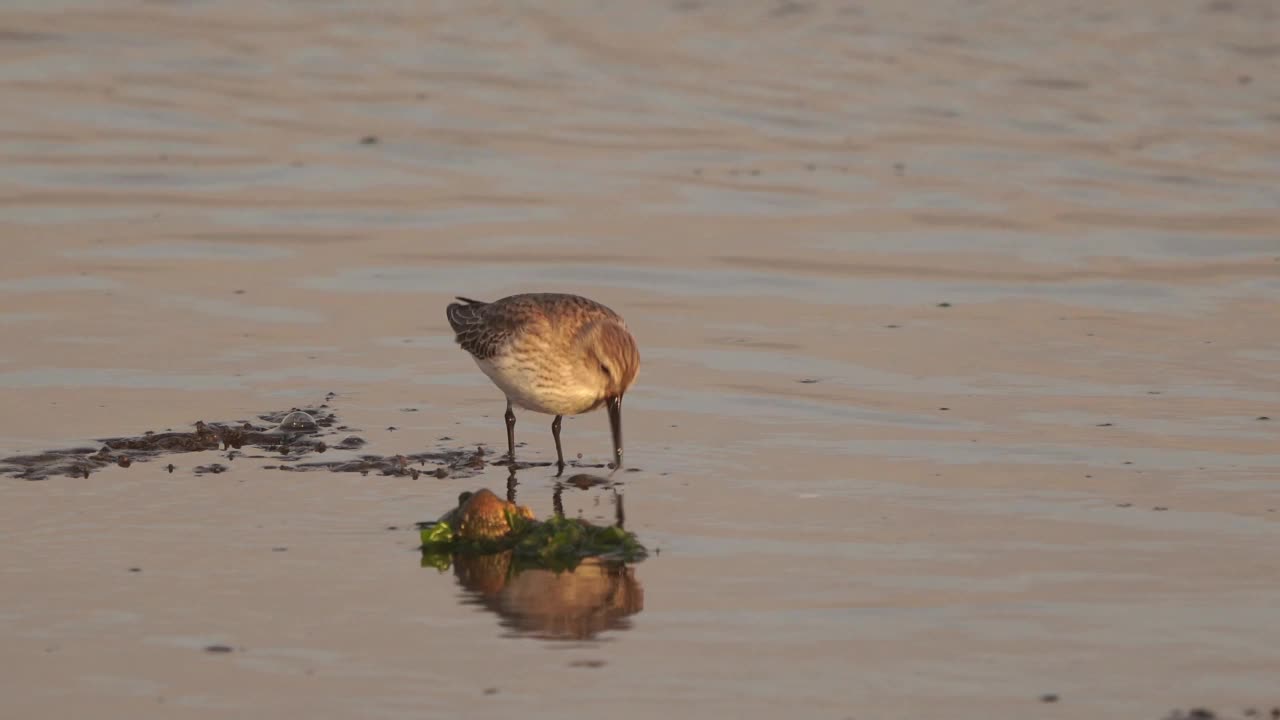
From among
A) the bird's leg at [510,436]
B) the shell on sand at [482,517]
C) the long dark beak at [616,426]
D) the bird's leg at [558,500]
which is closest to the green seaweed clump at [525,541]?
the shell on sand at [482,517]

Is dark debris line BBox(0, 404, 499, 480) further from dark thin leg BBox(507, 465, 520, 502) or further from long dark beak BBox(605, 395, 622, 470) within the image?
long dark beak BBox(605, 395, 622, 470)

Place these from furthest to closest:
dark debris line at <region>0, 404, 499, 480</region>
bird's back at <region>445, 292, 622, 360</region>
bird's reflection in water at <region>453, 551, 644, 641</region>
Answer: bird's back at <region>445, 292, 622, 360</region>, dark debris line at <region>0, 404, 499, 480</region>, bird's reflection in water at <region>453, 551, 644, 641</region>

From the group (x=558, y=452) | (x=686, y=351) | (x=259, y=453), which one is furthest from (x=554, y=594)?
(x=686, y=351)

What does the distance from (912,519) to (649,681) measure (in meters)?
2.66

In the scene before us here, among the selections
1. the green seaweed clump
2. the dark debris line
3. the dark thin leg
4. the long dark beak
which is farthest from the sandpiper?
the green seaweed clump

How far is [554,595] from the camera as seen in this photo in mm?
8523

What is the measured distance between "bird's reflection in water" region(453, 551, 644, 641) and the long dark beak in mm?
1767

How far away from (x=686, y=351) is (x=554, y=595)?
519 cm

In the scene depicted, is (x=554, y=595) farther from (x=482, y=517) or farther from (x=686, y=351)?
(x=686, y=351)

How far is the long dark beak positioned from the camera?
35.1ft

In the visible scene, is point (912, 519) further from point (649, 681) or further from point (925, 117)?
point (925, 117)

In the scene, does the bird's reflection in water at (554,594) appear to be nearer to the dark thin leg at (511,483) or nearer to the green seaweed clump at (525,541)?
the green seaweed clump at (525,541)

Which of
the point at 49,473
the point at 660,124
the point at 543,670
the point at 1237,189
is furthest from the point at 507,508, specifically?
the point at 660,124

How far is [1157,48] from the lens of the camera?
2766 cm
